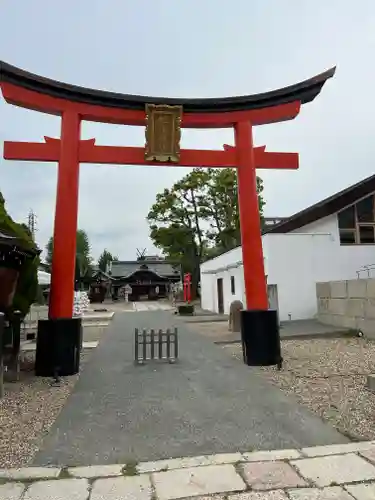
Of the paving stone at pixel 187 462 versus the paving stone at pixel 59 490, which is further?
the paving stone at pixel 187 462

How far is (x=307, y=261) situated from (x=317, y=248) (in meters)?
0.75

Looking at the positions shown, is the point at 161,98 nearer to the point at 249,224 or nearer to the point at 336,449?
the point at 249,224

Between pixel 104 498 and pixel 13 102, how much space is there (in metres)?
6.97

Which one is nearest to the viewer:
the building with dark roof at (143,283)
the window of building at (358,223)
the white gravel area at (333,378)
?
the white gravel area at (333,378)

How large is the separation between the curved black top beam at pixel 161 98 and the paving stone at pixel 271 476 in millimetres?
6853

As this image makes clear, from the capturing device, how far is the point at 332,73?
8.00 metres

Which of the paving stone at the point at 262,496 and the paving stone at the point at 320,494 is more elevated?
the paving stone at the point at 262,496

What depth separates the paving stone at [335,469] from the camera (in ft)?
9.64

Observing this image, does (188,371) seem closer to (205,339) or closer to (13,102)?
(205,339)

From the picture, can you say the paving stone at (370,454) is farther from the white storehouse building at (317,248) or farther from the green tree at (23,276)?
the white storehouse building at (317,248)

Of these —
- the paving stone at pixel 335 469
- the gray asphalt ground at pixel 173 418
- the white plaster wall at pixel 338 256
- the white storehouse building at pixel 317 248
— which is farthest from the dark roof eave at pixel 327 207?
the paving stone at pixel 335 469

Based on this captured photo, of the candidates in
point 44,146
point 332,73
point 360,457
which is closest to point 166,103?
point 44,146

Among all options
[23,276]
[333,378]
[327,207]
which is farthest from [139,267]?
[333,378]

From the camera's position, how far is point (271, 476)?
9.83 ft
